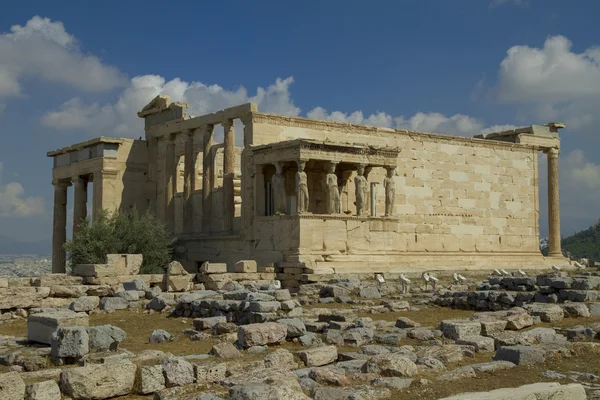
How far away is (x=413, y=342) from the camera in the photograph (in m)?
11.2

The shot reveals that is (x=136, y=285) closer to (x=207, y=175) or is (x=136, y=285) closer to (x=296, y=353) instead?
(x=296, y=353)

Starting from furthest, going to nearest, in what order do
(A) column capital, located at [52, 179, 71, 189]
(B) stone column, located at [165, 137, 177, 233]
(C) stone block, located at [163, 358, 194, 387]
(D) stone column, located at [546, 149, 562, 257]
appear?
(D) stone column, located at [546, 149, 562, 257]
(A) column capital, located at [52, 179, 71, 189]
(B) stone column, located at [165, 137, 177, 233]
(C) stone block, located at [163, 358, 194, 387]

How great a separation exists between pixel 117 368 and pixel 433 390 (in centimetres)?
316

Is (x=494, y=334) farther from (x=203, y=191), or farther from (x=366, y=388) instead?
(x=203, y=191)

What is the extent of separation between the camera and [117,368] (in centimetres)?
758

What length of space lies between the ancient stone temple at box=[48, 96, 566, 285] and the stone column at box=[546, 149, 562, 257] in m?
0.06

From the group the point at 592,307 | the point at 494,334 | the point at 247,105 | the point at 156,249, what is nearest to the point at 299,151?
the point at 247,105

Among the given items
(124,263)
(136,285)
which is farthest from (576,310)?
(124,263)

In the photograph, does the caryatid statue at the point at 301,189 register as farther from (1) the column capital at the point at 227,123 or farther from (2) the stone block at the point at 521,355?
(2) the stone block at the point at 521,355

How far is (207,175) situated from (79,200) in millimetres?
6241

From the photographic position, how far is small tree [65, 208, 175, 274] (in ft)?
81.8

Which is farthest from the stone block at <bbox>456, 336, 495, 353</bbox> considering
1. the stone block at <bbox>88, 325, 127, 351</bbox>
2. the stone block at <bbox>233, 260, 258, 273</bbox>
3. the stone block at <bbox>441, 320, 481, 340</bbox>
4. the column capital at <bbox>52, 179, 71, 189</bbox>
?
the column capital at <bbox>52, 179, 71, 189</bbox>

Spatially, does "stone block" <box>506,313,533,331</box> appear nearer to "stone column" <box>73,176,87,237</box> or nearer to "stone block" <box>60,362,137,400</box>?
"stone block" <box>60,362,137,400</box>

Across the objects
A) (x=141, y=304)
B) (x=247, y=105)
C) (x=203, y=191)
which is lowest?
(x=141, y=304)
